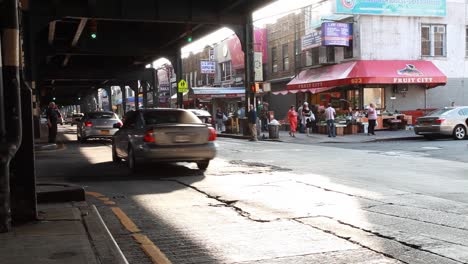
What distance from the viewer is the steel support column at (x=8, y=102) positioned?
5.33m

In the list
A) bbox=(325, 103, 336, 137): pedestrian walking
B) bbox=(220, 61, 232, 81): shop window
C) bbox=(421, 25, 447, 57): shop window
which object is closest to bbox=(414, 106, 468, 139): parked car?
bbox=(325, 103, 336, 137): pedestrian walking

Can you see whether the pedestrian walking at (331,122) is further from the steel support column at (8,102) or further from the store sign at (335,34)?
the steel support column at (8,102)

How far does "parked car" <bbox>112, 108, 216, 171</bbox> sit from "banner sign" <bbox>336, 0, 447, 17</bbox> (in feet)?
65.6

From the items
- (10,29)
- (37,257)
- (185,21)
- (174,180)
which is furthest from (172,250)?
(185,21)

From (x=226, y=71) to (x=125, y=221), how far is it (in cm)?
4459

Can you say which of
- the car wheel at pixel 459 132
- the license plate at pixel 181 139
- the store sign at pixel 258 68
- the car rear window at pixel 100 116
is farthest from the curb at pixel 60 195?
the store sign at pixel 258 68

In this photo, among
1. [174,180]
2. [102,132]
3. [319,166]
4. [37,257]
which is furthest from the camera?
[102,132]

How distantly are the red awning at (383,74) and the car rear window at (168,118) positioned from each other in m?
18.6

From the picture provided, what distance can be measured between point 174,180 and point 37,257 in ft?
20.5

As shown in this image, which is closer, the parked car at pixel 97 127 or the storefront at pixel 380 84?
the parked car at pixel 97 127

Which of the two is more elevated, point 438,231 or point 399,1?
point 399,1

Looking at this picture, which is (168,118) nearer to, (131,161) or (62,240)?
(131,161)

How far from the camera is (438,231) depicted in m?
6.01

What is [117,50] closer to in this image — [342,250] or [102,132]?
[102,132]
